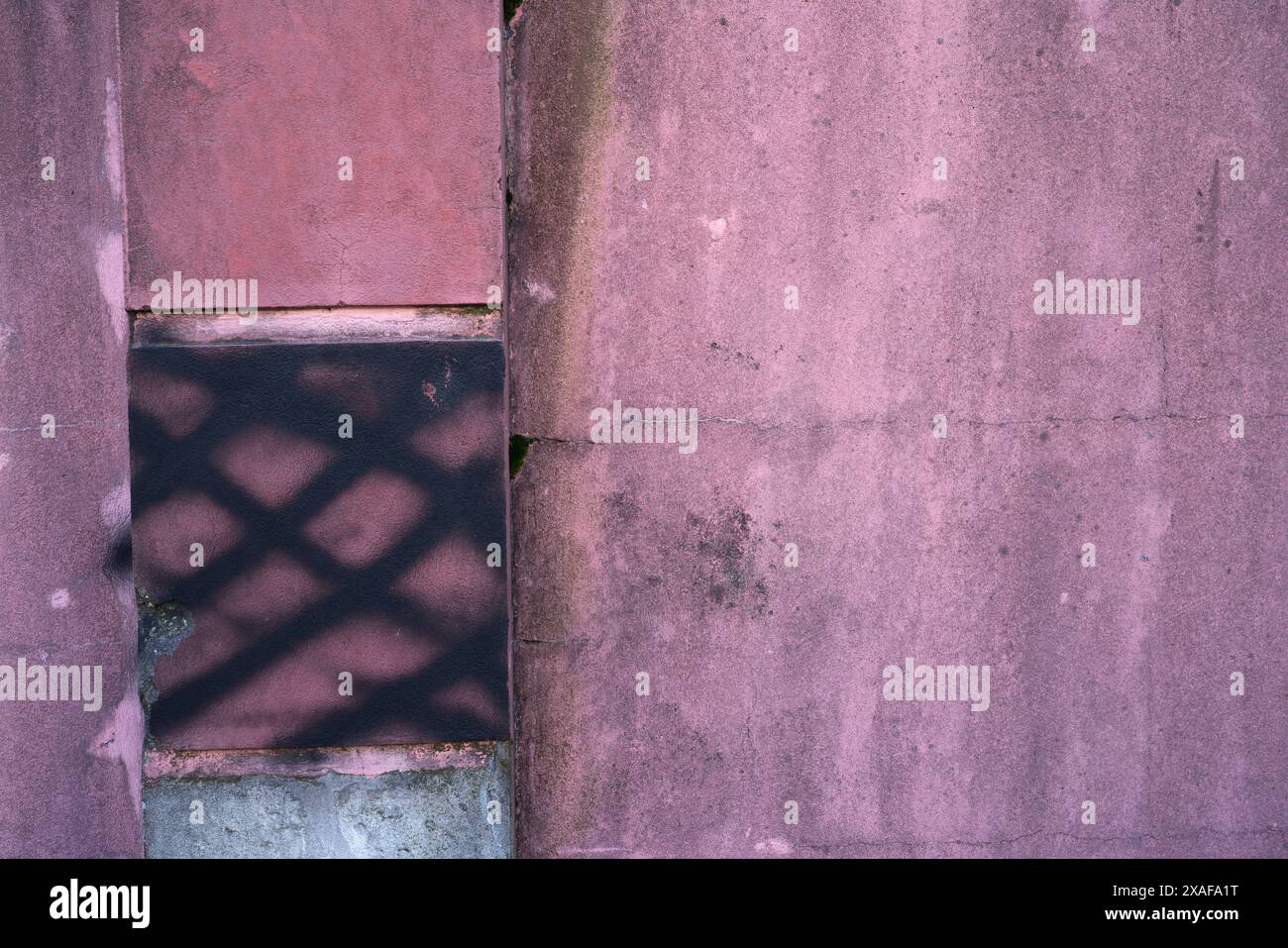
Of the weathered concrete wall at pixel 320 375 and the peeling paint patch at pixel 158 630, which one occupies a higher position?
the weathered concrete wall at pixel 320 375

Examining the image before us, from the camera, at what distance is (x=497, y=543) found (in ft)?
7.49

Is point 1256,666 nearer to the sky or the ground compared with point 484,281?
nearer to the ground

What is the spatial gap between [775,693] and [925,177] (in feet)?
6.19

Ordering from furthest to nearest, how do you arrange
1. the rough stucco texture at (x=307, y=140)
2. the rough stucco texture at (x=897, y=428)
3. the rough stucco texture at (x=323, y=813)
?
the rough stucco texture at (x=897, y=428) < the rough stucco texture at (x=323, y=813) < the rough stucco texture at (x=307, y=140)

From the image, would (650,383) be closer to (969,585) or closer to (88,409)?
(969,585)

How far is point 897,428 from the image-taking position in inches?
101

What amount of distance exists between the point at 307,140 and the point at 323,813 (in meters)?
2.10

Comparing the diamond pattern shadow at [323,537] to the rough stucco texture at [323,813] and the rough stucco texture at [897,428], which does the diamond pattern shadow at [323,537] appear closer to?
the rough stucco texture at [323,813]

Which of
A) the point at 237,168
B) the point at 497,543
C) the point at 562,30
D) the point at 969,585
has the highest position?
the point at 562,30

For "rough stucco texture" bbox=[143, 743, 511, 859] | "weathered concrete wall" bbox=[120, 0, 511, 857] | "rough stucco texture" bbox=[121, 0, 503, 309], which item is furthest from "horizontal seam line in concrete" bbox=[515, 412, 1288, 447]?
"rough stucco texture" bbox=[143, 743, 511, 859]

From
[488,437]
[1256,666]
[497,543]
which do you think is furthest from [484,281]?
[1256,666]

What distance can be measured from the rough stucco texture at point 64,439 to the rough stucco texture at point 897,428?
1.38 metres

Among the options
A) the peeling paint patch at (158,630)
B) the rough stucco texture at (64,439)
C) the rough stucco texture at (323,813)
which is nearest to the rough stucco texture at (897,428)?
the rough stucco texture at (323,813)

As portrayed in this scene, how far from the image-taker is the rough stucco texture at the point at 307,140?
219 cm
